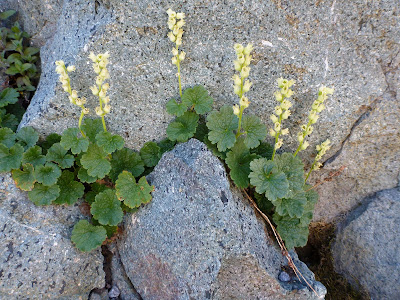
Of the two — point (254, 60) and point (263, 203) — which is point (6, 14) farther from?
point (263, 203)

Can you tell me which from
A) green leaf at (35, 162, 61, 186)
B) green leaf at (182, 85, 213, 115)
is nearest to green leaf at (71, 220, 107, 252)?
green leaf at (35, 162, 61, 186)

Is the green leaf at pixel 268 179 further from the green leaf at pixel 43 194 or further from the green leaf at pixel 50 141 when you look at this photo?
the green leaf at pixel 50 141

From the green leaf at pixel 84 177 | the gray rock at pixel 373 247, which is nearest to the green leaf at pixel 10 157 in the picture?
the green leaf at pixel 84 177

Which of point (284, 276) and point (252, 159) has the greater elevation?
point (252, 159)

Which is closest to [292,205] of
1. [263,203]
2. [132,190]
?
[263,203]

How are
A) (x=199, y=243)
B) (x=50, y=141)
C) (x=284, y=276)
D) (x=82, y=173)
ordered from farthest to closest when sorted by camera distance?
1. (x=50, y=141)
2. (x=82, y=173)
3. (x=284, y=276)
4. (x=199, y=243)

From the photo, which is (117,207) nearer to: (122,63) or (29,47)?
(122,63)

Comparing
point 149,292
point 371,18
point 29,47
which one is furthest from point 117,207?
point 371,18

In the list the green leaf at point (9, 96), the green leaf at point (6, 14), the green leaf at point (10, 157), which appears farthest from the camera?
the green leaf at point (6, 14)
